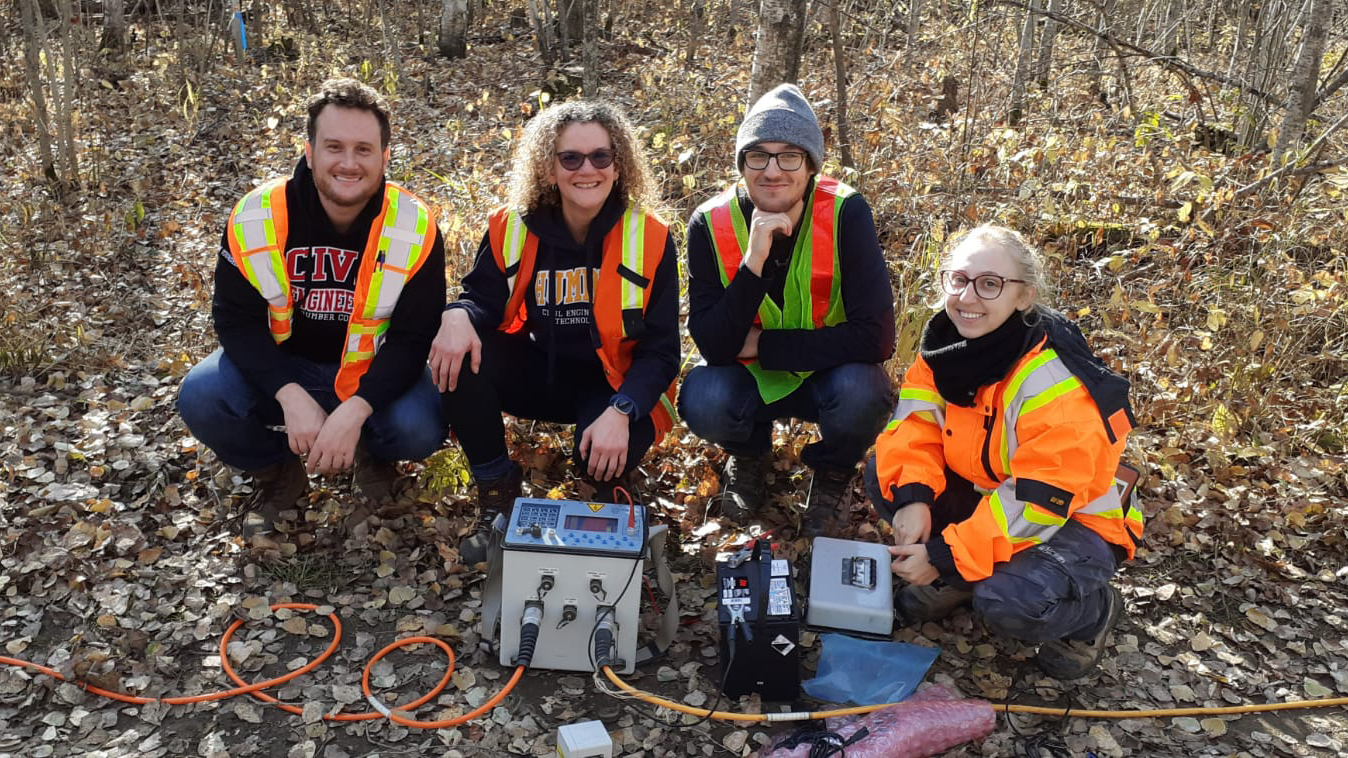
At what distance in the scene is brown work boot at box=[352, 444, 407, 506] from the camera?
12.8 feet

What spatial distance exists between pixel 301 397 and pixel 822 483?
2.06m

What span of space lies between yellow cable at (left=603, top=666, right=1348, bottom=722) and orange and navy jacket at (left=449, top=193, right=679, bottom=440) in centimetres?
108

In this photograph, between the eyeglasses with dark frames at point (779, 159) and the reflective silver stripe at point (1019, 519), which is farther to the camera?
the eyeglasses with dark frames at point (779, 159)

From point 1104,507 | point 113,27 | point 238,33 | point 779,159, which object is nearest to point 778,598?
point 1104,507

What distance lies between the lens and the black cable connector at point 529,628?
2.92 m

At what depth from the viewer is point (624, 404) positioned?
3.48 metres

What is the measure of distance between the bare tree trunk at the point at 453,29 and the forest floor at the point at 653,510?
5190mm

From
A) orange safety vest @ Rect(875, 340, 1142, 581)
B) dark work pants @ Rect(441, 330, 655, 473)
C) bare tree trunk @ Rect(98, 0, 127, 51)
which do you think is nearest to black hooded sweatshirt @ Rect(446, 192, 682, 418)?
dark work pants @ Rect(441, 330, 655, 473)

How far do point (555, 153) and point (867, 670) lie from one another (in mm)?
2124

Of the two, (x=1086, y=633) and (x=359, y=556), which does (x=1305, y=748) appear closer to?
(x=1086, y=633)

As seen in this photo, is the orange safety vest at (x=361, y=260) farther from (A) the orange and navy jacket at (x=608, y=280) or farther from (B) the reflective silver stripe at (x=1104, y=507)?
(B) the reflective silver stripe at (x=1104, y=507)

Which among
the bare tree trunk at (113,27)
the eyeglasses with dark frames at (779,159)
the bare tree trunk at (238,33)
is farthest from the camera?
the bare tree trunk at (113,27)

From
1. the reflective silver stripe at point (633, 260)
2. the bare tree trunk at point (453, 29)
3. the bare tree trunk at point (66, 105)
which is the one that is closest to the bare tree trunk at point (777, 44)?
the reflective silver stripe at point (633, 260)

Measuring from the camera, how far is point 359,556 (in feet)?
12.2
